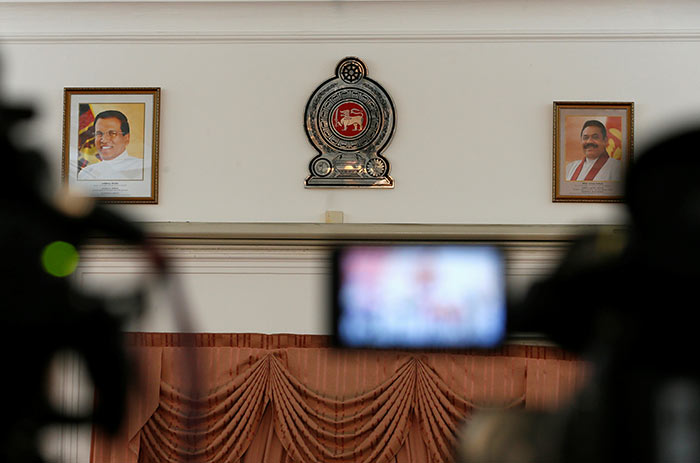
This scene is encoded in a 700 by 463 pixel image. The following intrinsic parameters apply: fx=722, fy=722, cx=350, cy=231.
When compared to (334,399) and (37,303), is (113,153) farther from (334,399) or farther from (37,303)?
(37,303)

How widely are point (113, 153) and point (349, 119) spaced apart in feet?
5.94

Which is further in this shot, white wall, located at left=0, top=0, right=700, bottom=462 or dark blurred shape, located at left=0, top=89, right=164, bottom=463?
white wall, located at left=0, top=0, right=700, bottom=462

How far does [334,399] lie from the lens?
5.18 m

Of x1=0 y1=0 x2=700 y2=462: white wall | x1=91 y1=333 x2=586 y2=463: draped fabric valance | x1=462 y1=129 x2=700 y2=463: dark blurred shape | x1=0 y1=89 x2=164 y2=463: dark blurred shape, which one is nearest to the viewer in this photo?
x1=462 y1=129 x2=700 y2=463: dark blurred shape

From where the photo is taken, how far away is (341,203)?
5418mm

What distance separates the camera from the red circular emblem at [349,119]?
17.8 ft

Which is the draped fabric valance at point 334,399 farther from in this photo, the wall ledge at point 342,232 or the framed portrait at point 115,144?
the framed portrait at point 115,144

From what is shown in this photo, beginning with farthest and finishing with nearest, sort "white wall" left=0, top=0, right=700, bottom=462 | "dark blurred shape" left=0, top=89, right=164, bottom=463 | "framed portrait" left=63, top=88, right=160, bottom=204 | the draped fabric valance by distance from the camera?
"framed portrait" left=63, top=88, right=160, bottom=204 < "white wall" left=0, top=0, right=700, bottom=462 < the draped fabric valance < "dark blurred shape" left=0, top=89, right=164, bottom=463

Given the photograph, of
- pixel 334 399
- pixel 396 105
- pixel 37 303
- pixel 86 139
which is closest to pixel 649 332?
pixel 37 303

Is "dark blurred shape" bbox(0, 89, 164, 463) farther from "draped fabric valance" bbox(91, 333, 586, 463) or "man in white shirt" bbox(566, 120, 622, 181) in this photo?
"man in white shirt" bbox(566, 120, 622, 181)

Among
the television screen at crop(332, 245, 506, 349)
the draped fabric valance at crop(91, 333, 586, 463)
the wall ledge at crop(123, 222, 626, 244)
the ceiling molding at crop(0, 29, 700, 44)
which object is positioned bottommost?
the draped fabric valance at crop(91, 333, 586, 463)

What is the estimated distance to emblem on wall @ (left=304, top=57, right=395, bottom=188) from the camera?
5422 mm

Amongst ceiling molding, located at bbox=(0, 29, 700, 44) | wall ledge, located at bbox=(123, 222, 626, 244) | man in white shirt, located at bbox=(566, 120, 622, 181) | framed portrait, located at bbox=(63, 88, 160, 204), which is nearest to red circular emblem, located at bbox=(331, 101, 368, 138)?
ceiling molding, located at bbox=(0, 29, 700, 44)

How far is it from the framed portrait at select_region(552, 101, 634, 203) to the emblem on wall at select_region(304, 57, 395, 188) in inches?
49.4
